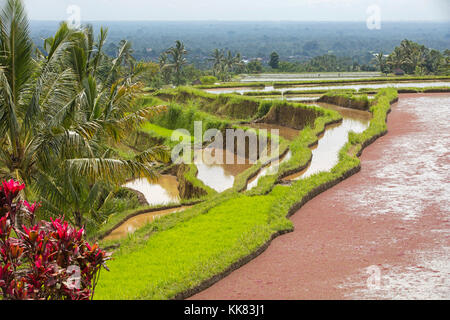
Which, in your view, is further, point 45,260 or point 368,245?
point 368,245

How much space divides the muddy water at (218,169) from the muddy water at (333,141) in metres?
2.07

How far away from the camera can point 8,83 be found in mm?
8031

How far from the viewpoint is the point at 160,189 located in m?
15.1

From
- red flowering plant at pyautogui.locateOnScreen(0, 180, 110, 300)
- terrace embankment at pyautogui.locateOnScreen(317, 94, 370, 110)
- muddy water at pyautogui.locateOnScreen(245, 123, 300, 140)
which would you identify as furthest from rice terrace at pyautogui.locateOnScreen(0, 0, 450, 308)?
terrace embankment at pyautogui.locateOnScreen(317, 94, 370, 110)

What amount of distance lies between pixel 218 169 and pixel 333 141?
3.53 metres

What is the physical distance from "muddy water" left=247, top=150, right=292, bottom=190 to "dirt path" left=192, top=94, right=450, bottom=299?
1.92 m

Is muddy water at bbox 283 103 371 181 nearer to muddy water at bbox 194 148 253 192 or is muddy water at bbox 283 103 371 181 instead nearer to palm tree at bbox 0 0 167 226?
muddy water at bbox 194 148 253 192

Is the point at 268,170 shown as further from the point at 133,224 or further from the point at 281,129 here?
the point at 281,129

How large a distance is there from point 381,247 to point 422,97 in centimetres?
1762

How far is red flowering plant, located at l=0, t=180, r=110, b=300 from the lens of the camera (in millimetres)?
4332

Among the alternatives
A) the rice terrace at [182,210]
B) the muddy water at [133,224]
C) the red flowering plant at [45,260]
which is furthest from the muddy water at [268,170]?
the red flowering plant at [45,260]

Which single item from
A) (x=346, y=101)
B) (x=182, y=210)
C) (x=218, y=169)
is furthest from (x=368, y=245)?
(x=346, y=101)
